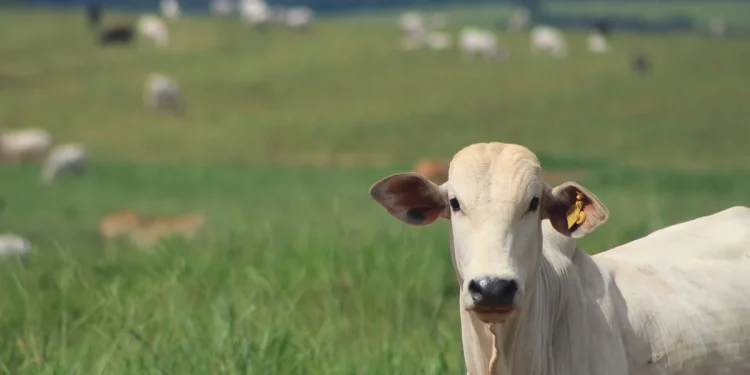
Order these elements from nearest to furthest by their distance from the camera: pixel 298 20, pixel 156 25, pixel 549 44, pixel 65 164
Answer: pixel 65 164 < pixel 549 44 < pixel 156 25 < pixel 298 20

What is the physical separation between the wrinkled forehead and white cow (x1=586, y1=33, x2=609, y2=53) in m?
45.4

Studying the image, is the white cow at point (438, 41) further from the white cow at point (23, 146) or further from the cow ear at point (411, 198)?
the cow ear at point (411, 198)

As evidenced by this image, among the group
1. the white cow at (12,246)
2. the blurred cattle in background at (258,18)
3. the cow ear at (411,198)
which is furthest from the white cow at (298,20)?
the cow ear at (411,198)

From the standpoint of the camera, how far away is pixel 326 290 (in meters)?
9.03

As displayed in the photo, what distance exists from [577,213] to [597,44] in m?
47.5

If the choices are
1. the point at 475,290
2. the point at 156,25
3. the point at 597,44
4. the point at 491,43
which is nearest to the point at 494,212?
the point at 475,290

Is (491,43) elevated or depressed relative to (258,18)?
elevated

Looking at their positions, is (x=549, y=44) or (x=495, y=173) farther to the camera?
(x=549, y=44)

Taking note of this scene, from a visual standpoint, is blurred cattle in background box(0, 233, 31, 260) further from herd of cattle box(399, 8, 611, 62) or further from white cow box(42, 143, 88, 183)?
herd of cattle box(399, 8, 611, 62)

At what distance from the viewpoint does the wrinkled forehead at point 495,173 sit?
4781mm

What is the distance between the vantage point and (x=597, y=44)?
5156cm

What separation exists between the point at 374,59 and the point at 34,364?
132 ft

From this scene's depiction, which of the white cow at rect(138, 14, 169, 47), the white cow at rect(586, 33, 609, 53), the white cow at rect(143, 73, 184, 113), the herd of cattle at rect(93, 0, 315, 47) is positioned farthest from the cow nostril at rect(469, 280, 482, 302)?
the white cow at rect(138, 14, 169, 47)

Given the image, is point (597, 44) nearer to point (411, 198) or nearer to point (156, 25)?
point (156, 25)
